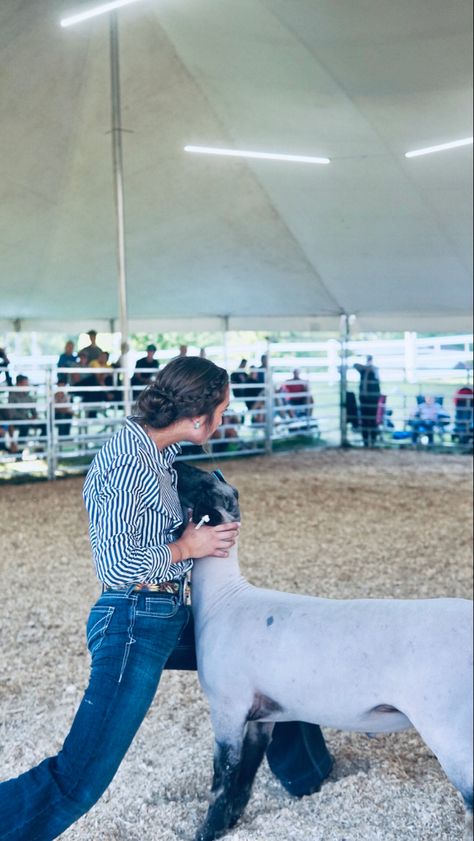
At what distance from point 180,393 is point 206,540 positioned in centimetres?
38

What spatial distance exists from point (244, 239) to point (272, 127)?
1.58m

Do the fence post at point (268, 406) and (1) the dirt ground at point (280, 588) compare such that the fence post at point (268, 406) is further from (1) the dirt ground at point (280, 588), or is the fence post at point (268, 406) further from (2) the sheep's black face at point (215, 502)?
(2) the sheep's black face at point (215, 502)

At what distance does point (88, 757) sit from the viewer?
1851 millimetres

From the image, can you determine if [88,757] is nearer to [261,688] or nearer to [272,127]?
[261,688]

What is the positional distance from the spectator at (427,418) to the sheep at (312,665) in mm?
10585

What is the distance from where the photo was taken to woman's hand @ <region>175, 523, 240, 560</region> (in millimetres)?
2072

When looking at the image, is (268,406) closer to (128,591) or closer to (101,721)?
(128,591)

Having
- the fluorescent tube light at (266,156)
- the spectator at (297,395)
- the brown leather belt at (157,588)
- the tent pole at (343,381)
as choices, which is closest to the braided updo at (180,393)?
the brown leather belt at (157,588)

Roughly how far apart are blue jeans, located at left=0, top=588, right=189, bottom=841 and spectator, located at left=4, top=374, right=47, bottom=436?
2210 millimetres

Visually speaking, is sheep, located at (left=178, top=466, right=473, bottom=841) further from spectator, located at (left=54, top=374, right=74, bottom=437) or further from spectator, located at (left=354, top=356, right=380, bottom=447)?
spectator, located at (left=354, top=356, right=380, bottom=447)

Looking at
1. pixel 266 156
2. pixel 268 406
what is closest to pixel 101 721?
pixel 266 156

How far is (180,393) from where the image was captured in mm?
1992

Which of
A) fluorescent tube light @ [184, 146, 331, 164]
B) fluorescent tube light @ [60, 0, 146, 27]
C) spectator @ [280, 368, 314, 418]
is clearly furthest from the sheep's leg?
spectator @ [280, 368, 314, 418]

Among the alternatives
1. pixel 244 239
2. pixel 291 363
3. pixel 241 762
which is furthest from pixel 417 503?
pixel 241 762
